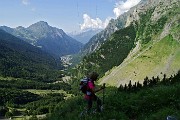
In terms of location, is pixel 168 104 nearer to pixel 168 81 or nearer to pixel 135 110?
pixel 135 110

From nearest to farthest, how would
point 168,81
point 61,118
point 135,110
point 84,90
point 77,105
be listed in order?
point 84,90 → point 135,110 → point 61,118 → point 77,105 → point 168,81

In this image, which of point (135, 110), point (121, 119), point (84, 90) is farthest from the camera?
point (135, 110)

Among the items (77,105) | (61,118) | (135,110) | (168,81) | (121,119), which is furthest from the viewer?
(168,81)

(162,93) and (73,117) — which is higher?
(162,93)

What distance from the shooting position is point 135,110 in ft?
100

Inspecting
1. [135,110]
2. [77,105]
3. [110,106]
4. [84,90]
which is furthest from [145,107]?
[77,105]

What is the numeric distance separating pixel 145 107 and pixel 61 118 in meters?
7.81

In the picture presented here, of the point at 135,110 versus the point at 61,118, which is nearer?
the point at 135,110

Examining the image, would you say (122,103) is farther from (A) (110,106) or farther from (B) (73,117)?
(B) (73,117)

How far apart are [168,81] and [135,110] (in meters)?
10.8

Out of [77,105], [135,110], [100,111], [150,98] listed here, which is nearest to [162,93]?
[150,98]

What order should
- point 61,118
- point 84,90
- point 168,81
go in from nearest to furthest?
point 84,90 → point 61,118 → point 168,81

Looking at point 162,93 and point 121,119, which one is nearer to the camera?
point 121,119

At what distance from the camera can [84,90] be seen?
28641mm
